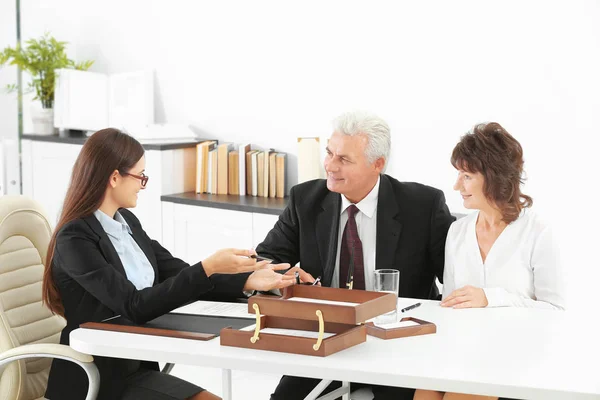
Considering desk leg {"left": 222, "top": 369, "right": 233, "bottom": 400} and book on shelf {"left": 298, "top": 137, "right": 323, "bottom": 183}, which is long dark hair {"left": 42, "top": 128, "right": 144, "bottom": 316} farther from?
book on shelf {"left": 298, "top": 137, "right": 323, "bottom": 183}

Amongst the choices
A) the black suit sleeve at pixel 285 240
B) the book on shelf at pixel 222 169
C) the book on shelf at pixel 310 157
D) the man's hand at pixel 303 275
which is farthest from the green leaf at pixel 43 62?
the man's hand at pixel 303 275

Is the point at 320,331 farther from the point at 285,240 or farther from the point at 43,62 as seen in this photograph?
the point at 43,62

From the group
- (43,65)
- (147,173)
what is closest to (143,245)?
(147,173)

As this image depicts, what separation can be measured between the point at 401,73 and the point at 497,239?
70.8 inches

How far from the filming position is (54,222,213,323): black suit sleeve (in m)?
2.39

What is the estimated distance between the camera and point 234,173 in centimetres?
500

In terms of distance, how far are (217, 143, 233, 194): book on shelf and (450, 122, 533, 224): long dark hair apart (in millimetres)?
2382

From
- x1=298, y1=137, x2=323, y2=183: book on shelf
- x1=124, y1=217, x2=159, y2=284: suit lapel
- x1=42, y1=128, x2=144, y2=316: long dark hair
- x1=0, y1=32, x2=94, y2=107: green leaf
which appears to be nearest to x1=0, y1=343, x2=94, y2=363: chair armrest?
x1=42, y1=128, x2=144, y2=316: long dark hair

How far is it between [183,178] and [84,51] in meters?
1.35

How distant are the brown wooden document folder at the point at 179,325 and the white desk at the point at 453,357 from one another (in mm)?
33

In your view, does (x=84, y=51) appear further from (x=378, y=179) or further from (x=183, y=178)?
(x=378, y=179)

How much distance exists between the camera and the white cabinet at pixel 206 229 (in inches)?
181

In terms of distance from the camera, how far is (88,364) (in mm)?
2357

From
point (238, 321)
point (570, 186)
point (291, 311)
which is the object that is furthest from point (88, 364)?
point (570, 186)
